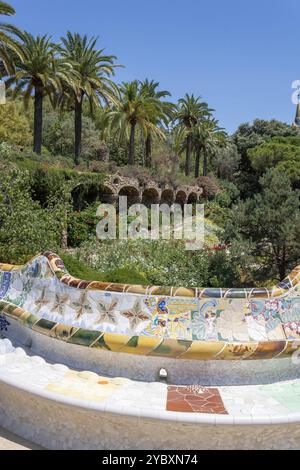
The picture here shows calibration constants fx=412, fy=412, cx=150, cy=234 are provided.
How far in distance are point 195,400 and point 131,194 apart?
22.8 m

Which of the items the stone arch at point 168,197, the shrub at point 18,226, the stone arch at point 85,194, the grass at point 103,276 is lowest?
the grass at point 103,276

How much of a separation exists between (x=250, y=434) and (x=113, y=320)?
1.84 m

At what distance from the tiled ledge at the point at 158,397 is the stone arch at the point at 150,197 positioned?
23706 mm

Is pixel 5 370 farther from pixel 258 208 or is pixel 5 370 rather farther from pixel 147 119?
pixel 147 119

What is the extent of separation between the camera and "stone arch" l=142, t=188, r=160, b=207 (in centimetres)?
2789

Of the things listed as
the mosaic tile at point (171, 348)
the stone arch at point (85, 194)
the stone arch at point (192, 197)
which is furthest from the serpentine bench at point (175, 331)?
the stone arch at point (192, 197)

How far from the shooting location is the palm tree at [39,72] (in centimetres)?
2038

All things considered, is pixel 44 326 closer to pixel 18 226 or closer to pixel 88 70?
pixel 18 226

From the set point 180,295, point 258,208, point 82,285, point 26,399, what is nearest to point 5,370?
point 26,399

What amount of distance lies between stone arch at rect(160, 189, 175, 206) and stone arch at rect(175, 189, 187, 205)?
1.11m

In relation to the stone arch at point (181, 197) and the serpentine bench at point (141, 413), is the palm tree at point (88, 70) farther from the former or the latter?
the serpentine bench at point (141, 413)

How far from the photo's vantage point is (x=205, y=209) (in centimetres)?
3241

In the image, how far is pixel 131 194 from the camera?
26234mm

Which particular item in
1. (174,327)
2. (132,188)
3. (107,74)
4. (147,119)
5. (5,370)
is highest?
(107,74)
